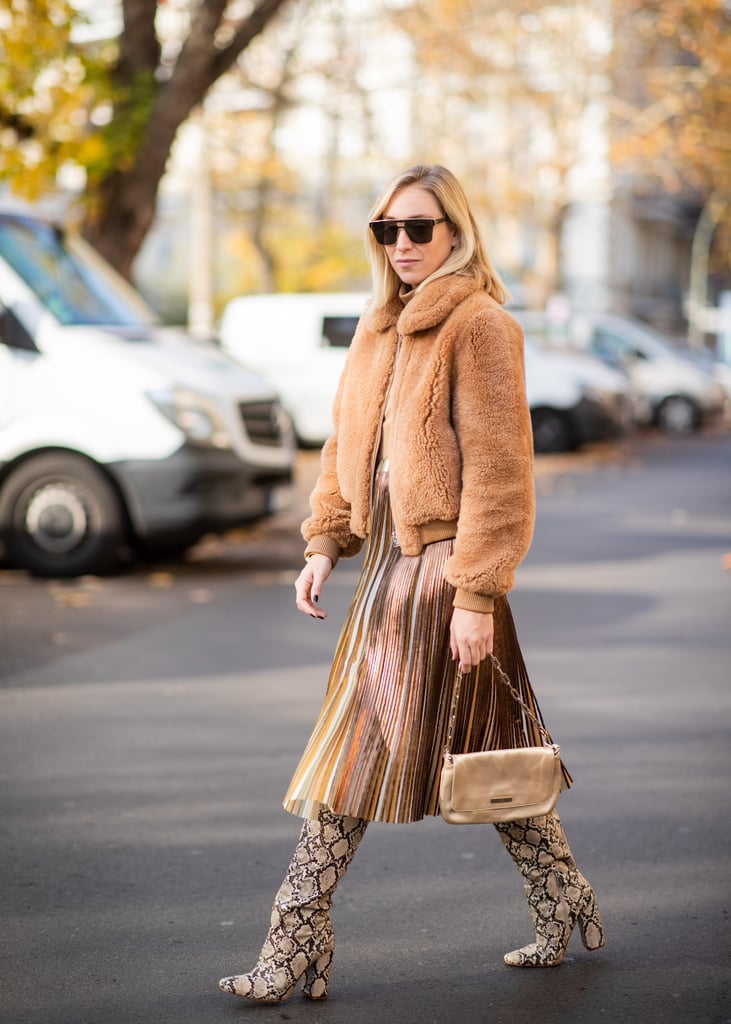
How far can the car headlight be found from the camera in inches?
406

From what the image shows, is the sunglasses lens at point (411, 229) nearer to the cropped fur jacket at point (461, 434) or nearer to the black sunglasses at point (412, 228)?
the black sunglasses at point (412, 228)

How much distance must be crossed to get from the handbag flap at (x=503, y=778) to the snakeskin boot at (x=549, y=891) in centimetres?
15

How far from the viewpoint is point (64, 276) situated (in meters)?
11.1

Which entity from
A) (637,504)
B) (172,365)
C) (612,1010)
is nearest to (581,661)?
(172,365)

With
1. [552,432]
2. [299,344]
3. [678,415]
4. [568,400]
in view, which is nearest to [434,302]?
[299,344]

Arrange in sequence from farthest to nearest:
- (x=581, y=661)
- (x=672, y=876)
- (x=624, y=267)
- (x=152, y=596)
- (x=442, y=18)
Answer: (x=624, y=267) → (x=442, y=18) → (x=152, y=596) → (x=581, y=661) → (x=672, y=876)

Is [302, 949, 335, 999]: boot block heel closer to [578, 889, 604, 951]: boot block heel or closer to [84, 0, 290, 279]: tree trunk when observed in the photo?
[578, 889, 604, 951]: boot block heel

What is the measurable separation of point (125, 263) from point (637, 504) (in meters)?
5.52

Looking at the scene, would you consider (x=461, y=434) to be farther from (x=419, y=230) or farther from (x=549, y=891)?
(x=549, y=891)

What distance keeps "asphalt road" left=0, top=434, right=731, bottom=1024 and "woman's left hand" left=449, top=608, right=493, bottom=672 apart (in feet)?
2.62

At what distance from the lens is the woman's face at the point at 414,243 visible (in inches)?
145

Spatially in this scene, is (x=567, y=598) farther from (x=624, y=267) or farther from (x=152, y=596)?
(x=624, y=267)

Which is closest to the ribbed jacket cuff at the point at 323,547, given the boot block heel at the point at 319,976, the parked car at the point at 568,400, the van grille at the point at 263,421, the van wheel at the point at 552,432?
the boot block heel at the point at 319,976

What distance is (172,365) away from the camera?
415 inches
